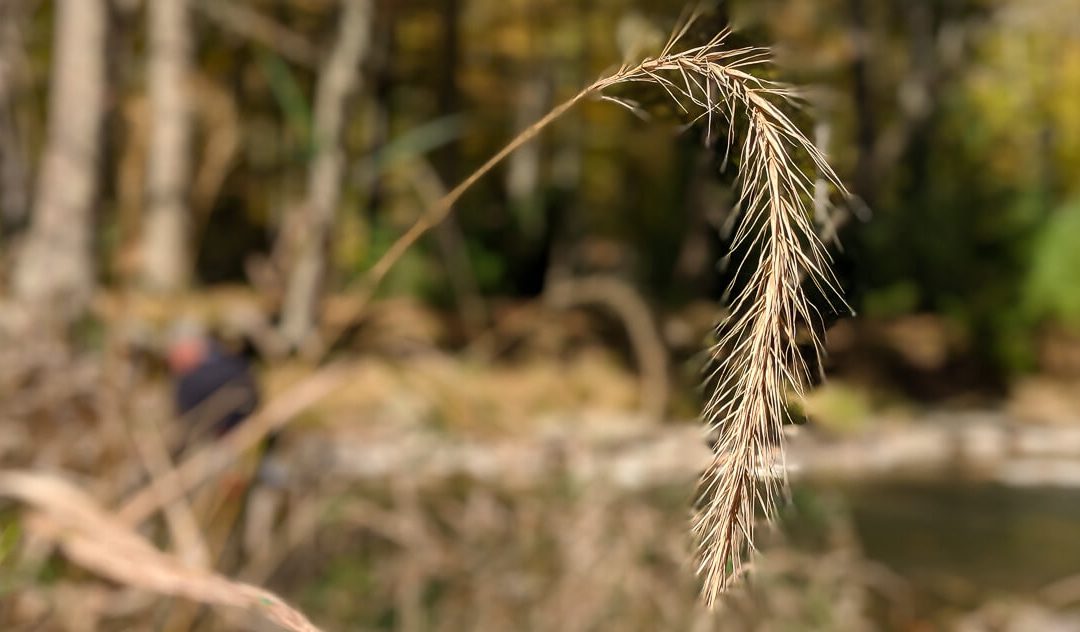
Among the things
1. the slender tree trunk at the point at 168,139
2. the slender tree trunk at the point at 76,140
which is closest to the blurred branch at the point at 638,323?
the slender tree trunk at the point at 76,140

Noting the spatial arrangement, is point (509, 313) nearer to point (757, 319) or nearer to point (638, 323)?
point (638, 323)

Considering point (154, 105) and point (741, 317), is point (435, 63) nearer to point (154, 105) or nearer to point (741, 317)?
point (154, 105)

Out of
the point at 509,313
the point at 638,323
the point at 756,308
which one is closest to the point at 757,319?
the point at 756,308

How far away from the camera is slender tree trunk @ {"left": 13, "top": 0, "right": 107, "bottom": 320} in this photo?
9.63 m

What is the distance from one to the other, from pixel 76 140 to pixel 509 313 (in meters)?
8.10

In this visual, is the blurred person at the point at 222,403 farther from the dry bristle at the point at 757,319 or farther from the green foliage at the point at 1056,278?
the green foliage at the point at 1056,278

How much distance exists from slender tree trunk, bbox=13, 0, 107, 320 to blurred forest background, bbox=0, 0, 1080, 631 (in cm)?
5

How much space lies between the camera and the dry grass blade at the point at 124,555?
2.37 ft

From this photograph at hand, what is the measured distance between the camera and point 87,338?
283 cm

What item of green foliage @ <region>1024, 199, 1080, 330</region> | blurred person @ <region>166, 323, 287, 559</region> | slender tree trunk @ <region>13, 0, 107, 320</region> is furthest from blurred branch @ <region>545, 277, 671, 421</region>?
green foliage @ <region>1024, 199, 1080, 330</region>

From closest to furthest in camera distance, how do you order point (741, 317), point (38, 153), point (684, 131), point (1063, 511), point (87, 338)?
point (741, 317) < point (684, 131) < point (87, 338) < point (1063, 511) < point (38, 153)

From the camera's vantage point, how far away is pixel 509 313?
342cm

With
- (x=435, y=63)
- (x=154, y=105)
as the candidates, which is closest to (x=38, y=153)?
(x=154, y=105)

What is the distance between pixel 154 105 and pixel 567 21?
889 cm
